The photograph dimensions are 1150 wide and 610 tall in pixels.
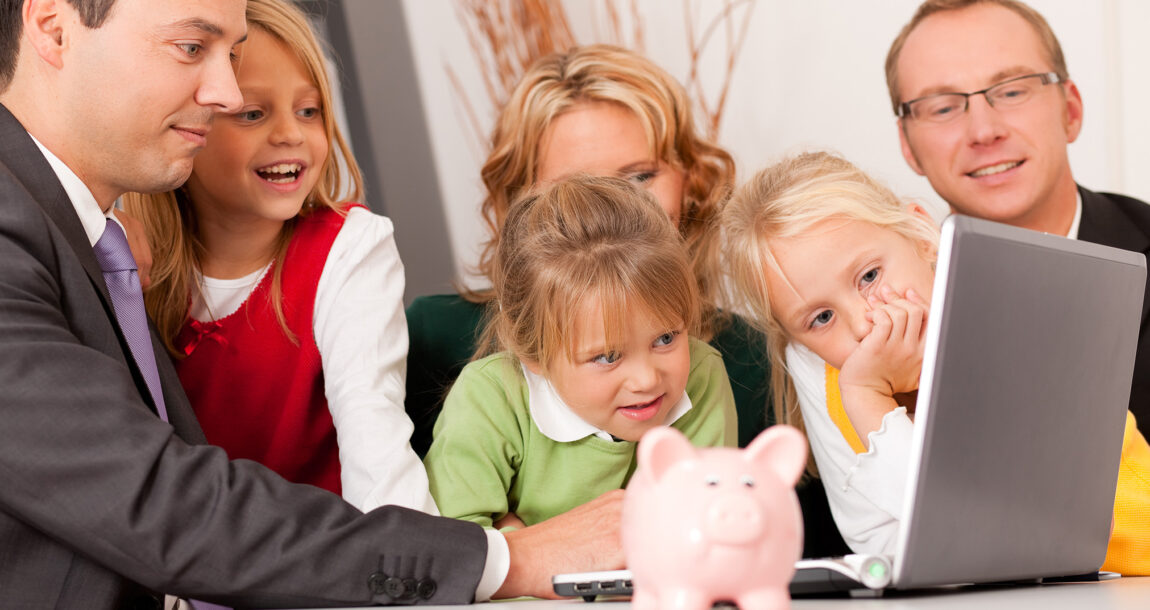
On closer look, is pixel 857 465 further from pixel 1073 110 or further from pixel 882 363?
pixel 1073 110

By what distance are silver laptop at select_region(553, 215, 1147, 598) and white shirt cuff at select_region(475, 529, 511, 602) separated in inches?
6.0

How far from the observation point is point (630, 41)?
3.33 m

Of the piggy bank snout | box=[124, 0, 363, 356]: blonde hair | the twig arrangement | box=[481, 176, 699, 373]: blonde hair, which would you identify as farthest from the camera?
the twig arrangement

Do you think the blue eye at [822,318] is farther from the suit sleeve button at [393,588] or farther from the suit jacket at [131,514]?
the suit sleeve button at [393,588]

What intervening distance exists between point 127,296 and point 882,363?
3.62 feet

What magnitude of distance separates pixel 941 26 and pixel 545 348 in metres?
1.29

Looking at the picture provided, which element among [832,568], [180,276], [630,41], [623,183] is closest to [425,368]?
[180,276]

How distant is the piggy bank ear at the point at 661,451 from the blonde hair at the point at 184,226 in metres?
1.18

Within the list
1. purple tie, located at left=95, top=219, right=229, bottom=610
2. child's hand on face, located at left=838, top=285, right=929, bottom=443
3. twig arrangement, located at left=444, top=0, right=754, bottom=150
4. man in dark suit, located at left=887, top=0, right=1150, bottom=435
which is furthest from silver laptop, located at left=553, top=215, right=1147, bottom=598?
twig arrangement, located at left=444, top=0, right=754, bottom=150

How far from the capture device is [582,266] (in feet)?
4.90

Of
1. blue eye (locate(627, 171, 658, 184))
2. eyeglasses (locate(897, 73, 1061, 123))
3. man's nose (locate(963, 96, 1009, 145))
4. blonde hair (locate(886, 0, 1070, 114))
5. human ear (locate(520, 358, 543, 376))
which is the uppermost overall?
blonde hair (locate(886, 0, 1070, 114))

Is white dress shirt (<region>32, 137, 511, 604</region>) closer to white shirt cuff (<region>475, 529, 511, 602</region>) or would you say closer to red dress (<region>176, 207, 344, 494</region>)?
red dress (<region>176, 207, 344, 494</region>)

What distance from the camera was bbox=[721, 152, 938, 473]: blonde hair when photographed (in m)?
1.65

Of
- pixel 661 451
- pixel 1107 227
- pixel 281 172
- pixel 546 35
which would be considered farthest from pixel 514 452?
pixel 546 35
